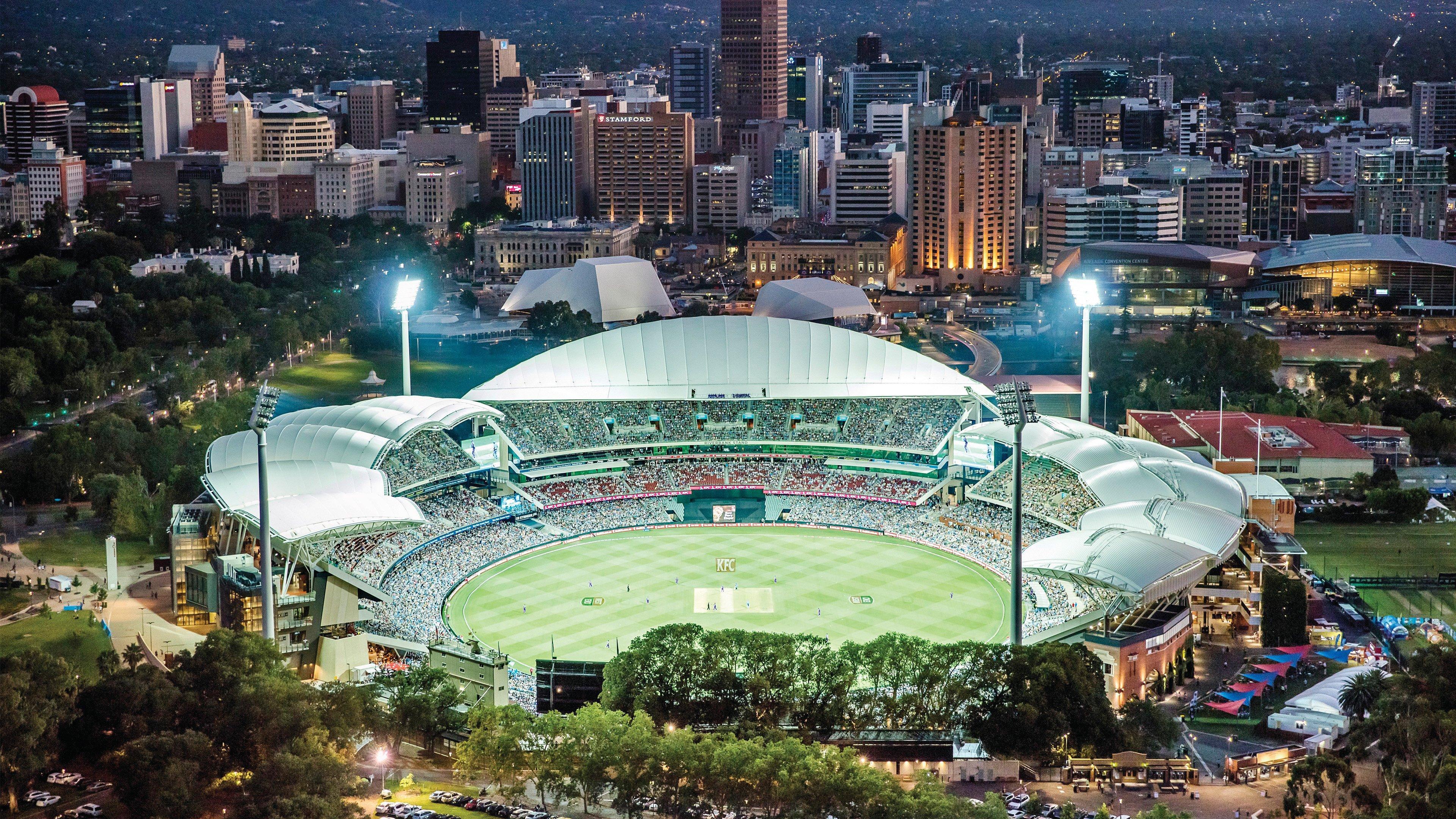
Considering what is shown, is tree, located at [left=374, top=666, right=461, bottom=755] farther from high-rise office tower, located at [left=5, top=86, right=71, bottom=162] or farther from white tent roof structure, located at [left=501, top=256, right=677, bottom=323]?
high-rise office tower, located at [left=5, top=86, right=71, bottom=162]

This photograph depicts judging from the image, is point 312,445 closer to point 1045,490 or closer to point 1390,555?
point 1045,490

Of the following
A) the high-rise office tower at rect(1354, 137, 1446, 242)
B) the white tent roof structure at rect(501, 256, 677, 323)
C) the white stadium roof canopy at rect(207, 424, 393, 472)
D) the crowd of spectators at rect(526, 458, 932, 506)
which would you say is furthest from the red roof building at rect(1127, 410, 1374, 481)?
the high-rise office tower at rect(1354, 137, 1446, 242)

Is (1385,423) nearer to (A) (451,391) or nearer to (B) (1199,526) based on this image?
(B) (1199,526)

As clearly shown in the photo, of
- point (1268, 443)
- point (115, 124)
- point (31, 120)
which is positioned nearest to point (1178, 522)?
point (1268, 443)

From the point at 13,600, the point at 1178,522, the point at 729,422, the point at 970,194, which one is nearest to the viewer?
the point at 1178,522

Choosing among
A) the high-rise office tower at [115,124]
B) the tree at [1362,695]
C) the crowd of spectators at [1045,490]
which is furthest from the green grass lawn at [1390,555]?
the high-rise office tower at [115,124]
